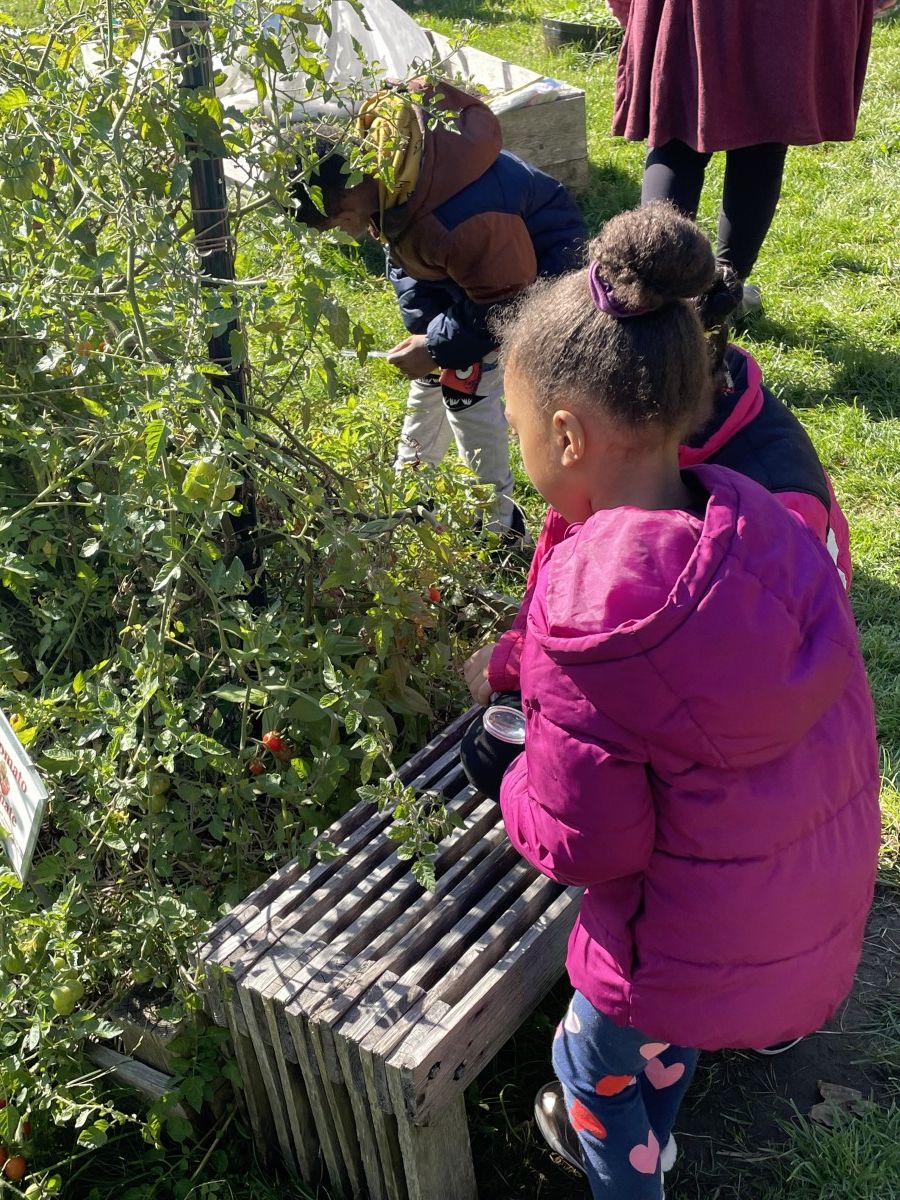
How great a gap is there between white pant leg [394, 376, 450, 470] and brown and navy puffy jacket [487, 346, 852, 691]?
172 centimetres

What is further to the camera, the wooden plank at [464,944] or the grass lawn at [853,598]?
the grass lawn at [853,598]

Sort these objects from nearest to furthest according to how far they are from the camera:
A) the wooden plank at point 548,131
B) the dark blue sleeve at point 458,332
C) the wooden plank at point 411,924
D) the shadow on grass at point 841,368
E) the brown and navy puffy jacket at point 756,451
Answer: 1. the wooden plank at point 411,924
2. the brown and navy puffy jacket at point 756,451
3. the dark blue sleeve at point 458,332
4. the shadow on grass at point 841,368
5. the wooden plank at point 548,131

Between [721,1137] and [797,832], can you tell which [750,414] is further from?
[721,1137]

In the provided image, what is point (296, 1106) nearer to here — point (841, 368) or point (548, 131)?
point (841, 368)

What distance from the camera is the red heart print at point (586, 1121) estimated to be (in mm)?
1765

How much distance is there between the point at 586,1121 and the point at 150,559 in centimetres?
117

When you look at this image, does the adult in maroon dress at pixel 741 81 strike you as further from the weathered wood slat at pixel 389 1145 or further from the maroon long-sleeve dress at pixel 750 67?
the weathered wood slat at pixel 389 1145

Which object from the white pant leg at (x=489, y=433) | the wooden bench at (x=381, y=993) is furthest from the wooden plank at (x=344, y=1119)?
the white pant leg at (x=489, y=433)

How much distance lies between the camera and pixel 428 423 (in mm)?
3736

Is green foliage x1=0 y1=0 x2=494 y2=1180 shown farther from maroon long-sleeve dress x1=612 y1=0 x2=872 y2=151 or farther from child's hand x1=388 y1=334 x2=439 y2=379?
maroon long-sleeve dress x1=612 y1=0 x2=872 y2=151

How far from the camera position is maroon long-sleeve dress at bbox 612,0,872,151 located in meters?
3.77

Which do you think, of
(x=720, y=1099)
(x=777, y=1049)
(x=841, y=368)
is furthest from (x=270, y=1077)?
(x=841, y=368)

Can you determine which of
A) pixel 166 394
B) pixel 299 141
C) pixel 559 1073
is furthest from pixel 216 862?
pixel 299 141

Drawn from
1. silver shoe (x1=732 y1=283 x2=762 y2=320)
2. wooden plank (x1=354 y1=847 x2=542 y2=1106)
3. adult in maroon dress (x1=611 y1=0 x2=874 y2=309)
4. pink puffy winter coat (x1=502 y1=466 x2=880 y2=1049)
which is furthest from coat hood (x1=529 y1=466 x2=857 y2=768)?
silver shoe (x1=732 y1=283 x2=762 y2=320)
